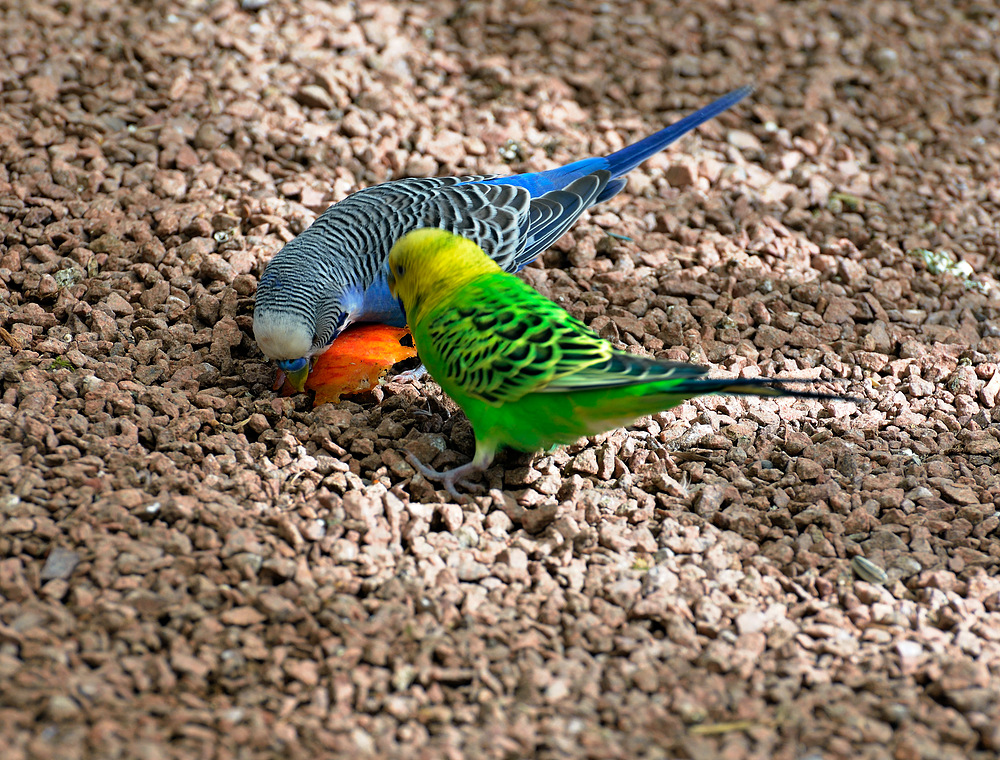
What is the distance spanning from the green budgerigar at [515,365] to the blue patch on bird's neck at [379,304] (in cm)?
42

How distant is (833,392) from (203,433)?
3126 millimetres

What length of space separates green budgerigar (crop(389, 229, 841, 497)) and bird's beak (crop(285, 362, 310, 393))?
582 millimetres

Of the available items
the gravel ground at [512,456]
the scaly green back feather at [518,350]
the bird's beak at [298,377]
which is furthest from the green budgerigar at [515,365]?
the bird's beak at [298,377]

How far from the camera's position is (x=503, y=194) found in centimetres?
517

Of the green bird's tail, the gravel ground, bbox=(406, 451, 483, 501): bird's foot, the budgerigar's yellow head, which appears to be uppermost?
the green bird's tail

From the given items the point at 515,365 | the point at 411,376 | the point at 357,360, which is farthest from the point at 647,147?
the point at 515,365

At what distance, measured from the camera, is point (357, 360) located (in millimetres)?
4781

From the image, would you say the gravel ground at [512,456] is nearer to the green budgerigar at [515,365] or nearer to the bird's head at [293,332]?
the bird's head at [293,332]

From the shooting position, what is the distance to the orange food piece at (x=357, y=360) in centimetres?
454

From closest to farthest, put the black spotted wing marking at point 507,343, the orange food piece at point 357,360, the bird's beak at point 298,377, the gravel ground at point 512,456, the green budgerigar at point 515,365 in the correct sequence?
1. the gravel ground at point 512,456
2. the green budgerigar at point 515,365
3. the black spotted wing marking at point 507,343
4. the bird's beak at point 298,377
5. the orange food piece at point 357,360

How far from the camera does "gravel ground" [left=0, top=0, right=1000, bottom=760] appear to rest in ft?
9.84

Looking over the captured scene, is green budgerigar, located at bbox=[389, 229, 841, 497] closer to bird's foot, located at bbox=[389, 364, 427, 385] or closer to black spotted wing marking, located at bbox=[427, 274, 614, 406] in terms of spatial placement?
black spotted wing marking, located at bbox=[427, 274, 614, 406]

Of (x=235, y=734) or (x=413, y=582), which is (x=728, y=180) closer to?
(x=413, y=582)

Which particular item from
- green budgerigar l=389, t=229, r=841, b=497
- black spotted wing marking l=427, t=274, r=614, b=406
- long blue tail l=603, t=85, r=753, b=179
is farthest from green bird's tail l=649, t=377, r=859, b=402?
long blue tail l=603, t=85, r=753, b=179
